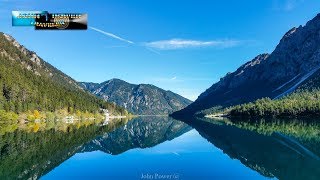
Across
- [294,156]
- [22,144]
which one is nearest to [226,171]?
[294,156]

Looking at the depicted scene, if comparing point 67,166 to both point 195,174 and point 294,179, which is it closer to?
point 195,174

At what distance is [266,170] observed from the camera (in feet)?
141

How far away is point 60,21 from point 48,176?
20.2 metres

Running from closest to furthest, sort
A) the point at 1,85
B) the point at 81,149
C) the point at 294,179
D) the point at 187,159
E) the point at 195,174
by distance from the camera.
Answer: the point at 294,179
the point at 195,174
the point at 187,159
the point at 81,149
the point at 1,85

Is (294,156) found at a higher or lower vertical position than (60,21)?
lower

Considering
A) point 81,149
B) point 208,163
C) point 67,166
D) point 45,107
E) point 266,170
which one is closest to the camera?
point 266,170

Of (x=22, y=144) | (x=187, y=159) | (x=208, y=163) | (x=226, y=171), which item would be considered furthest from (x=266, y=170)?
(x=22, y=144)

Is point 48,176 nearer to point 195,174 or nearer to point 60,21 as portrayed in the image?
point 195,174

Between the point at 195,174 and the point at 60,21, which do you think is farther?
the point at 60,21

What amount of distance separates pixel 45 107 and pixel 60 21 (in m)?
158

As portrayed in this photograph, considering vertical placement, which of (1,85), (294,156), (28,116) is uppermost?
(1,85)
